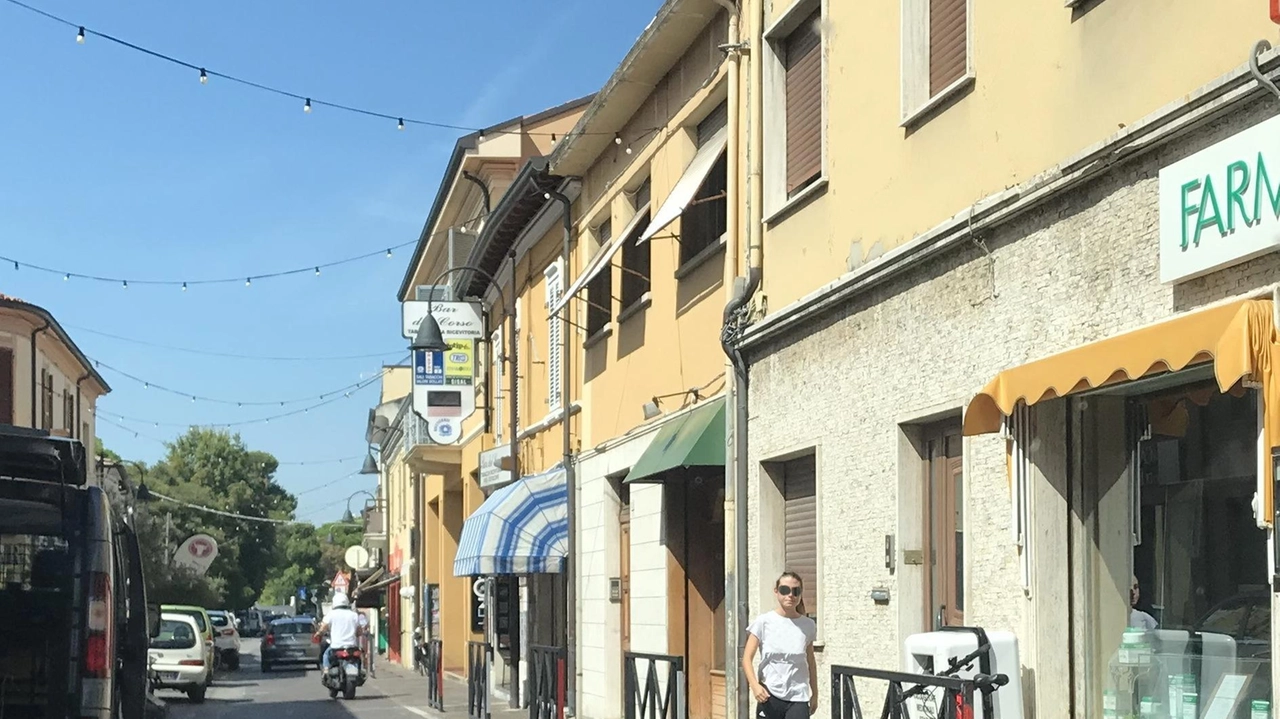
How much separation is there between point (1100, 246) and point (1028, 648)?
2.02m

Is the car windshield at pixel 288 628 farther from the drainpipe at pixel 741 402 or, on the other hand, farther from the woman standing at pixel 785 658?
the woman standing at pixel 785 658

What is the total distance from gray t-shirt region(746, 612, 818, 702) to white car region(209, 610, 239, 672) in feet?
113

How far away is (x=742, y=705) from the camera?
12.9 meters

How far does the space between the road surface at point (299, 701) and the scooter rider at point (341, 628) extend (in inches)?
33.6

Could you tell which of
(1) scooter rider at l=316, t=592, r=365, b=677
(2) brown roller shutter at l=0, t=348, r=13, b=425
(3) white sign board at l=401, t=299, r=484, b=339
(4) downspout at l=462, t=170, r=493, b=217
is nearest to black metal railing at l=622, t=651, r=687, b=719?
(1) scooter rider at l=316, t=592, r=365, b=677

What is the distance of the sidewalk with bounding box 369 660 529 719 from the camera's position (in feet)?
74.8

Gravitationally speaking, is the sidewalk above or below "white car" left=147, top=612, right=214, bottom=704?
below

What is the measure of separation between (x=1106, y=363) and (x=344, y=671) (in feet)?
70.9

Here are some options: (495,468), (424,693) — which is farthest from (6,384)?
(495,468)

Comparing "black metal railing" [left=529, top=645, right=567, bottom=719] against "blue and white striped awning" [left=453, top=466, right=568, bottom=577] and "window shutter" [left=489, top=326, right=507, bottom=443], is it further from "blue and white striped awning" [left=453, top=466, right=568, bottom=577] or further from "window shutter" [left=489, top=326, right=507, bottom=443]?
"window shutter" [left=489, top=326, right=507, bottom=443]

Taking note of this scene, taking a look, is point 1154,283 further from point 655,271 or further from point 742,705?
point 655,271

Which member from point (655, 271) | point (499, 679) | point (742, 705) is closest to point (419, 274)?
point (499, 679)

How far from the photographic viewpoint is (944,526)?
1001 cm

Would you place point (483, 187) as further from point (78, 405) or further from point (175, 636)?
point (78, 405)
